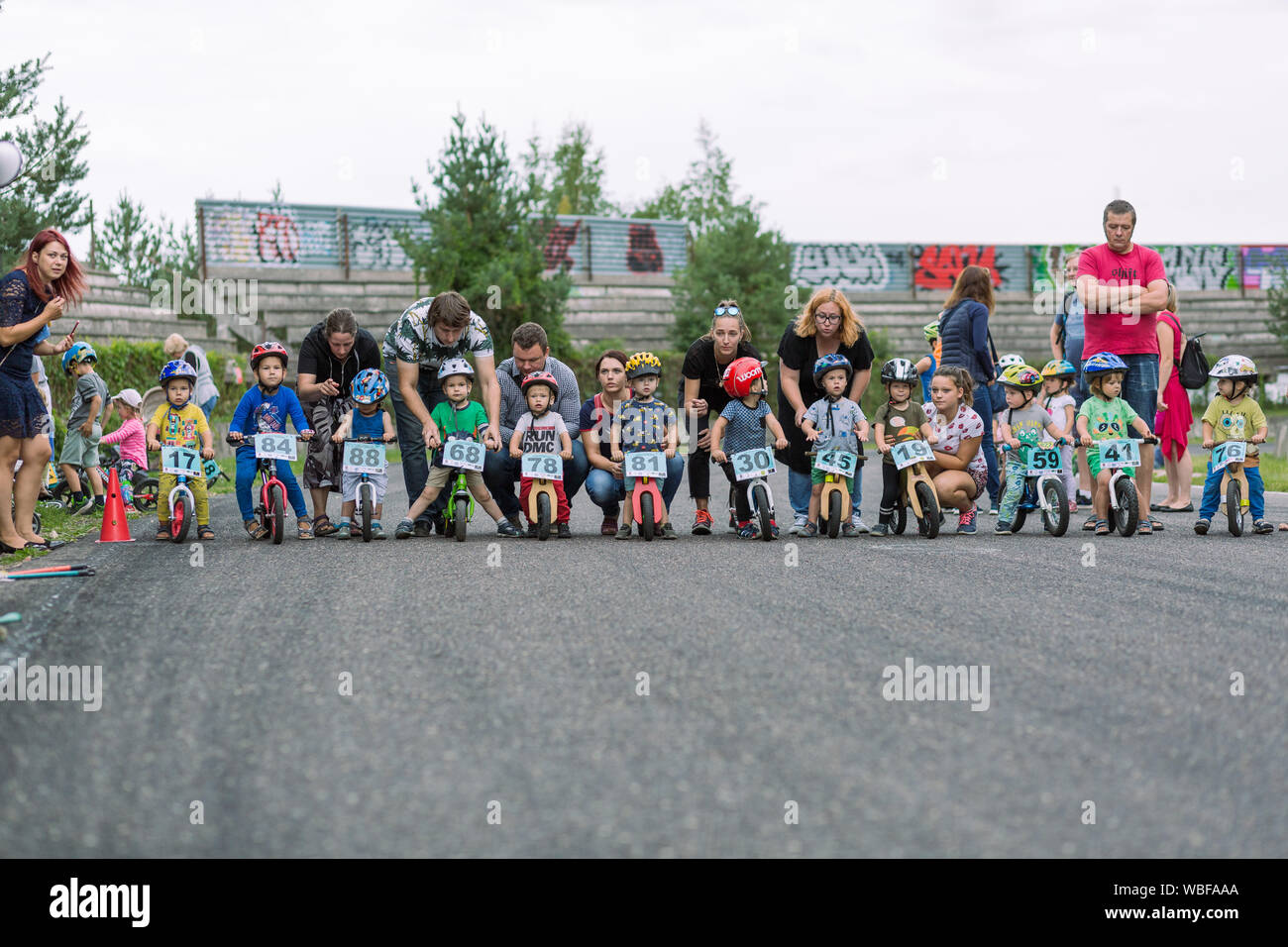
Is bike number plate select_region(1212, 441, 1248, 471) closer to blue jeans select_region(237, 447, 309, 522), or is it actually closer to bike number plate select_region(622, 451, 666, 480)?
bike number plate select_region(622, 451, 666, 480)

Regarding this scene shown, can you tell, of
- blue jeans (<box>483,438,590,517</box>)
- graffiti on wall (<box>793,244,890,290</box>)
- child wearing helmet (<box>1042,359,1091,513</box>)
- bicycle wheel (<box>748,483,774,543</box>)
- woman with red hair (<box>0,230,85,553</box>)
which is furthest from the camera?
graffiti on wall (<box>793,244,890,290</box>)

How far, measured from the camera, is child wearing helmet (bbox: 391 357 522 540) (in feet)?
32.4

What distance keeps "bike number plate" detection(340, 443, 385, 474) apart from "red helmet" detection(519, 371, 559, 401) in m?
1.14

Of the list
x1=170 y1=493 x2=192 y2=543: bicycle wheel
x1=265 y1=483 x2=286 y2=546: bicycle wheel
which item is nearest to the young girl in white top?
x1=265 y1=483 x2=286 y2=546: bicycle wheel

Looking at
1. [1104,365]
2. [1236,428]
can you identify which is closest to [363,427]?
[1104,365]

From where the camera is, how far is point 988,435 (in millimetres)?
11750

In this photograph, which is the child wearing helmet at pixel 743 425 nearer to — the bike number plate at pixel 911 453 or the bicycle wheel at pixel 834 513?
the bicycle wheel at pixel 834 513

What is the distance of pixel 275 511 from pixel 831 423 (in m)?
3.98

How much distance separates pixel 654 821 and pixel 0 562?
6430 millimetres

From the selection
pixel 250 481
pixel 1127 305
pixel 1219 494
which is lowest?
pixel 1219 494

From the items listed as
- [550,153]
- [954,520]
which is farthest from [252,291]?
[550,153]

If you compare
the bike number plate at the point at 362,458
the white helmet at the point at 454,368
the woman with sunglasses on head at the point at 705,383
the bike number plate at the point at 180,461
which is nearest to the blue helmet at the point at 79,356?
the bike number plate at the point at 180,461

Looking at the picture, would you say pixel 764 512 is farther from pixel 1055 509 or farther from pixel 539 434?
pixel 1055 509

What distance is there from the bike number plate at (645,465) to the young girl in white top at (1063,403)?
2.95 m
